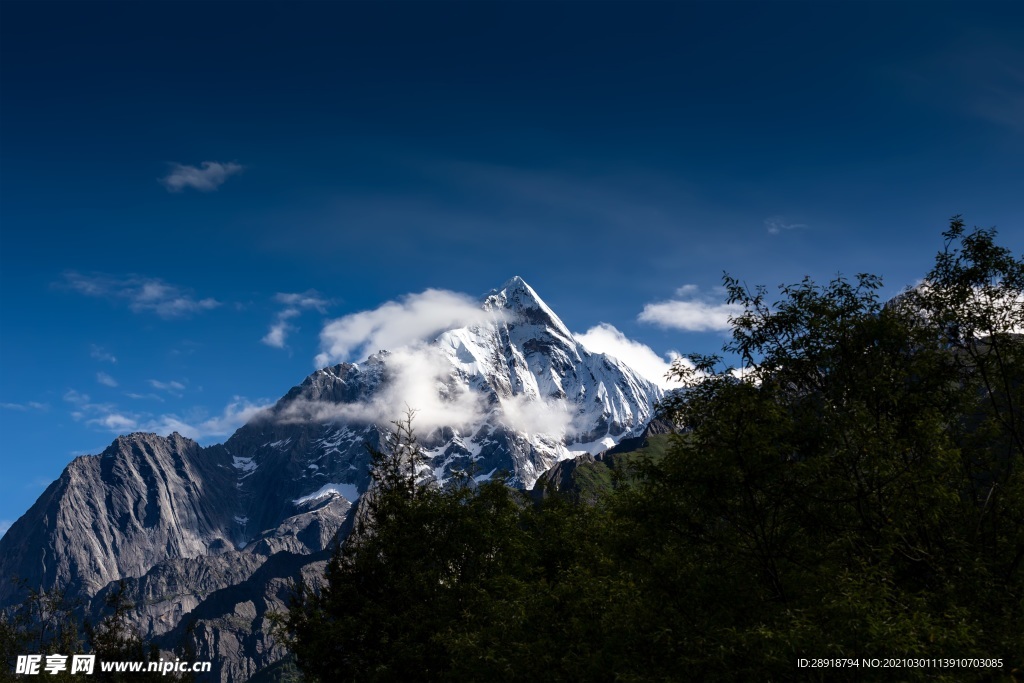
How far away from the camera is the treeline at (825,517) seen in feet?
66.6

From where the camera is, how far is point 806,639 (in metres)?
19.2

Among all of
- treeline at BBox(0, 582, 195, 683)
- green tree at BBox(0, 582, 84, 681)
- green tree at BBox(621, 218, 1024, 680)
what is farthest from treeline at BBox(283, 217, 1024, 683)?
green tree at BBox(0, 582, 84, 681)

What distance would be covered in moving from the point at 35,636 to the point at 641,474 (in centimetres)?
7485

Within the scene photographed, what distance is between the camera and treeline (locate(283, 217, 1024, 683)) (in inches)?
Result: 800

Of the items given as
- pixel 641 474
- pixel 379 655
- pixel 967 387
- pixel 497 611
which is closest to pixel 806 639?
pixel 641 474

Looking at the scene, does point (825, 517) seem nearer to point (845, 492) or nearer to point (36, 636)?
point (845, 492)

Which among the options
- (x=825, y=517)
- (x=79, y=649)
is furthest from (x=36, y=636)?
(x=825, y=517)

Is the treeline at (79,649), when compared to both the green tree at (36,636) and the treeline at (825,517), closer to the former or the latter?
the green tree at (36,636)

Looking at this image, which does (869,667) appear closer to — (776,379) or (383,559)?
(776,379)

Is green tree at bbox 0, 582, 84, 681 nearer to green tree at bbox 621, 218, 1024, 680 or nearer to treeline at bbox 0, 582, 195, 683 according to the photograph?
treeline at bbox 0, 582, 195, 683

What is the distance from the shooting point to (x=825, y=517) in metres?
23.5

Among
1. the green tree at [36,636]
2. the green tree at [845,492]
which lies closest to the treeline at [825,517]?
the green tree at [845,492]

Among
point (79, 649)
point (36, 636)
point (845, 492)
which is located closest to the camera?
point (845, 492)

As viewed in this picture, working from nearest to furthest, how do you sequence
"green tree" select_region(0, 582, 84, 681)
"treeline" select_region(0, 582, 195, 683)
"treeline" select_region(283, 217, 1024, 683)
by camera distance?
1. "treeline" select_region(283, 217, 1024, 683)
2. "treeline" select_region(0, 582, 195, 683)
3. "green tree" select_region(0, 582, 84, 681)
